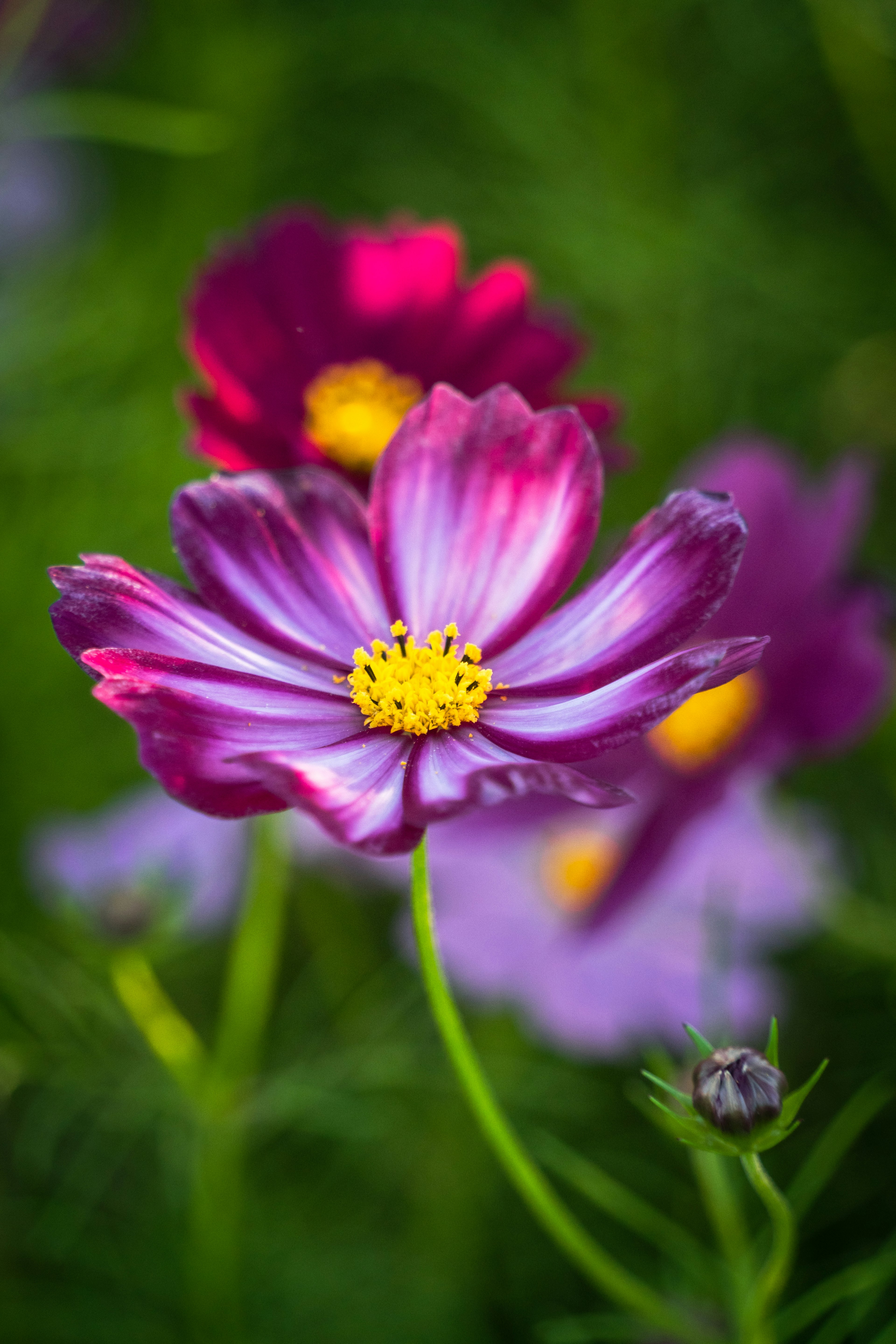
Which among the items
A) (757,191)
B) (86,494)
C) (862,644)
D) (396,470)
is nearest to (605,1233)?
(862,644)

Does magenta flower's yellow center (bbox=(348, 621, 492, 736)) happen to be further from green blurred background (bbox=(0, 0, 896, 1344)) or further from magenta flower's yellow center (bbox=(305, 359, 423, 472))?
green blurred background (bbox=(0, 0, 896, 1344))

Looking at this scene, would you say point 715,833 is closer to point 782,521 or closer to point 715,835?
point 715,835

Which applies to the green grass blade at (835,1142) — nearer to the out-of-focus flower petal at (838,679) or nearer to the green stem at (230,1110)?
the out-of-focus flower petal at (838,679)

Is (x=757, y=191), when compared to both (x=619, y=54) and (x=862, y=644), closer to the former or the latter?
(x=619, y=54)

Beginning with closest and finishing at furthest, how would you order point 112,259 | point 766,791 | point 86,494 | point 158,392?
point 766,791 → point 86,494 → point 158,392 → point 112,259

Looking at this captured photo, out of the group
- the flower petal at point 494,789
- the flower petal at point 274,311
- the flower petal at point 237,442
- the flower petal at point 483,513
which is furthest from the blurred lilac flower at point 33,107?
the flower petal at point 494,789

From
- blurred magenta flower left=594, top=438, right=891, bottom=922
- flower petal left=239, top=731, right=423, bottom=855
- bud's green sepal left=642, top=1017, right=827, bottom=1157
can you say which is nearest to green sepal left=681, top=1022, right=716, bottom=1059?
bud's green sepal left=642, top=1017, right=827, bottom=1157
